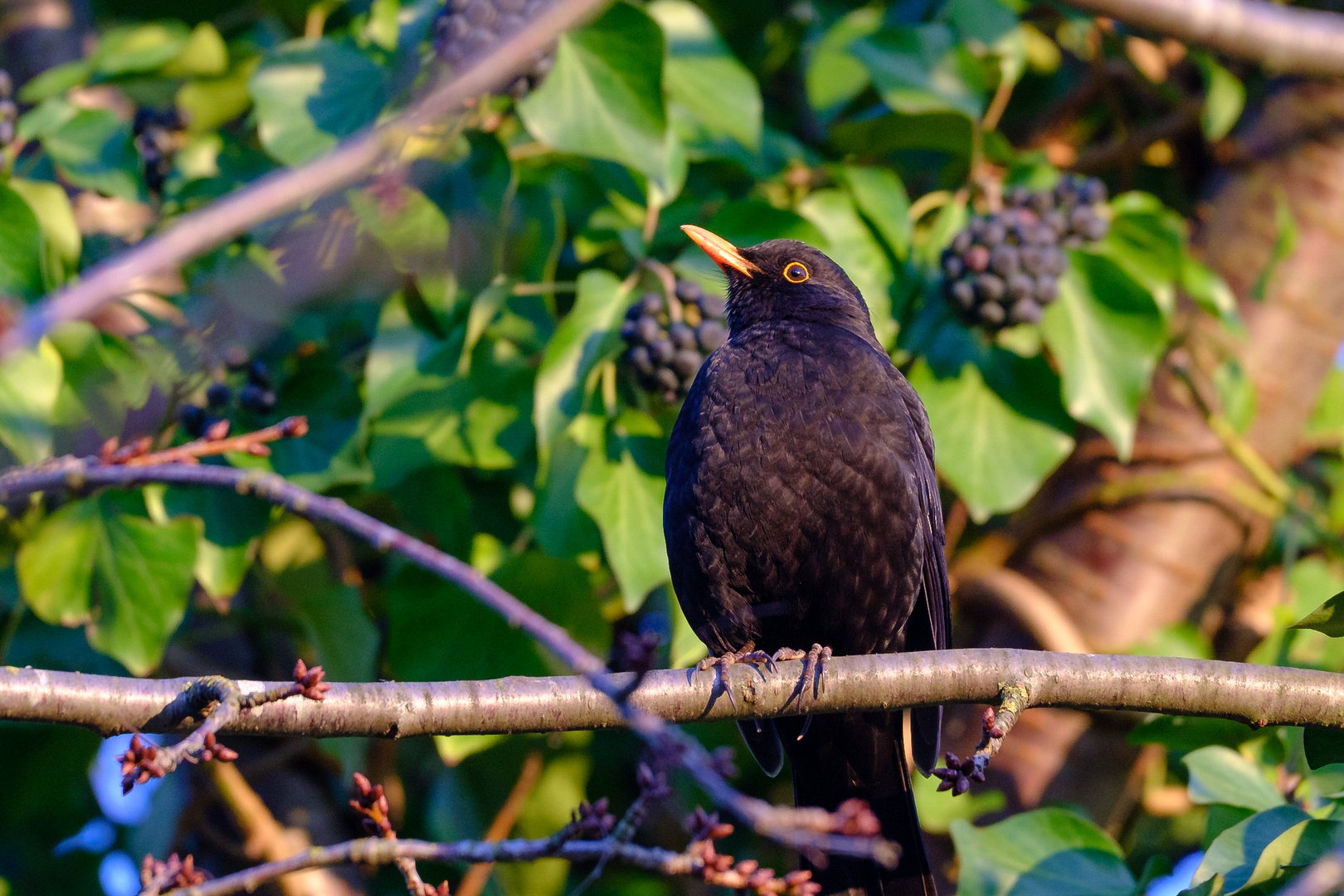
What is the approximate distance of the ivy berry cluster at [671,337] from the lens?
3.25 meters

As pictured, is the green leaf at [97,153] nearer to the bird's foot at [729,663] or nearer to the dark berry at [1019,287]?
the bird's foot at [729,663]

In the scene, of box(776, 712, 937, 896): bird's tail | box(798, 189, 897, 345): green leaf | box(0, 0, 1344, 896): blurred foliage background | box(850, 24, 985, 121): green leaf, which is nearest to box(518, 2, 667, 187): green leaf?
box(0, 0, 1344, 896): blurred foliage background

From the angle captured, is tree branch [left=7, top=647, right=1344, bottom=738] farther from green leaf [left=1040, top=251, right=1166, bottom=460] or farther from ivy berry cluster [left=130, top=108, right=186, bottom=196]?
ivy berry cluster [left=130, top=108, right=186, bottom=196]

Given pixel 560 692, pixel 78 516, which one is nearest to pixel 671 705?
pixel 560 692

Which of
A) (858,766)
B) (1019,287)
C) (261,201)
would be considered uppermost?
(261,201)

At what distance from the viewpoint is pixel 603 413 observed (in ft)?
11.1

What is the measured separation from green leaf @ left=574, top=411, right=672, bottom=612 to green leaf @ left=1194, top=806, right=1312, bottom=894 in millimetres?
1447

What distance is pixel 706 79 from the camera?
367 centimetres

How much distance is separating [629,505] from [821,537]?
558mm

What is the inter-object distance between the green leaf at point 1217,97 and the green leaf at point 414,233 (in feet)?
8.36

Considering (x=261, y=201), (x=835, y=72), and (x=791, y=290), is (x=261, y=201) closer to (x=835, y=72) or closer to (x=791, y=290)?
(x=791, y=290)

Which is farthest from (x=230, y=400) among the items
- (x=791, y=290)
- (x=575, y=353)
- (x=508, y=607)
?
(x=508, y=607)

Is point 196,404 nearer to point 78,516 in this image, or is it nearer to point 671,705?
point 78,516

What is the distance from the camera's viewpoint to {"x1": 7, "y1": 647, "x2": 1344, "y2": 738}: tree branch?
1983mm
